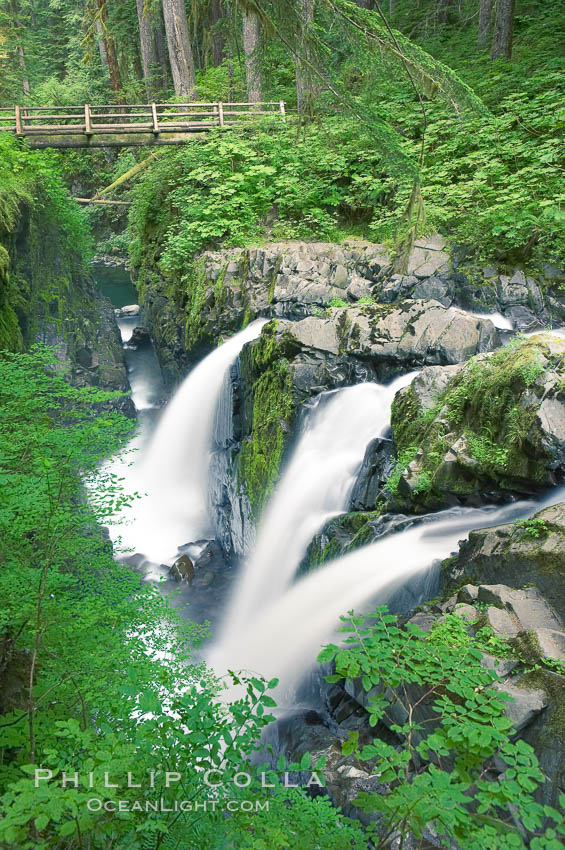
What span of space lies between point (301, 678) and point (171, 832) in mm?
3333

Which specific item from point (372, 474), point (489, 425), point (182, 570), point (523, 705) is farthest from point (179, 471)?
point (523, 705)

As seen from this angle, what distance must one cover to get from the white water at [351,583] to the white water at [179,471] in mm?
4443

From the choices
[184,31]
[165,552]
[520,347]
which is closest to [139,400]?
[165,552]

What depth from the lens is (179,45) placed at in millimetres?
15328

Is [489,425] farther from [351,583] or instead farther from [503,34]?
[503,34]

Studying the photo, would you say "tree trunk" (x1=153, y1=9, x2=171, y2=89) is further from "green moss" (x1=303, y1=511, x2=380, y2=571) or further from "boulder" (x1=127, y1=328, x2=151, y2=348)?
"green moss" (x1=303, y1=511, x2=380, y2=571)

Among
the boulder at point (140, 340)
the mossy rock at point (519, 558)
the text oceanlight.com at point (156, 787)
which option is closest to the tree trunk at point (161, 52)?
the boulder at point (140, 340)

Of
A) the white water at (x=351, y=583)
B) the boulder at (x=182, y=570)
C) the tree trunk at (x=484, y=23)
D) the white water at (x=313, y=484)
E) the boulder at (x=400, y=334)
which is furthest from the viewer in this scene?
the tree trunk at (x=484, y=23)

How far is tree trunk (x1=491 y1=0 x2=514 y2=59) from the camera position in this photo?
42.0 feet

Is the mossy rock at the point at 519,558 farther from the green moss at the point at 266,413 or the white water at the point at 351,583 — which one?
the green moss at the point at 266,413

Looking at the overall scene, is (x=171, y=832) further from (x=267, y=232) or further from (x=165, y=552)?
(x=267, y=232)

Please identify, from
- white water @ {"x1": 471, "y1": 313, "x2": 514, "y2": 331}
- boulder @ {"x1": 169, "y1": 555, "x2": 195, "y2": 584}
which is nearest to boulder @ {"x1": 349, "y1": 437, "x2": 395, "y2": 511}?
white water @ {"x1": 471, "y1": 313, "x2": 514, "y2": 331}

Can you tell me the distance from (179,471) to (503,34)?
1262 cm

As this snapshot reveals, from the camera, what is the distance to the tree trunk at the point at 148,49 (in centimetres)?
1886
